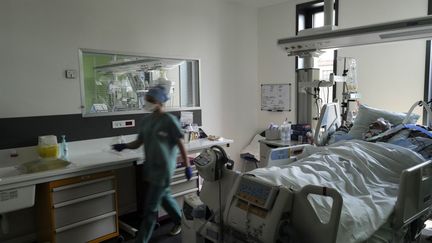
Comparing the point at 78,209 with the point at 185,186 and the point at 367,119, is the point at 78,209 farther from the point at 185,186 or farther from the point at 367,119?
the point at 367,119

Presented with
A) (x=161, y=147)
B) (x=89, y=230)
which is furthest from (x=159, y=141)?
(x=89, y=230)

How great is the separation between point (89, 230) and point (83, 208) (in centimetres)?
21

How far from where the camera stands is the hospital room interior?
1.41m

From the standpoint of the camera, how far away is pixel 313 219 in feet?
4.47

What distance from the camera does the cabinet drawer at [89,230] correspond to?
234cm

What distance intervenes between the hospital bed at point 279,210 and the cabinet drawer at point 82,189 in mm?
1014

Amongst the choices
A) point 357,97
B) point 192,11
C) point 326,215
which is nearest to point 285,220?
point 326,215

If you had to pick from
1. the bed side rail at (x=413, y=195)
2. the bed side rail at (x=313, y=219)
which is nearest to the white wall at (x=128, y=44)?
the bed side rail at (x=313, y=219)

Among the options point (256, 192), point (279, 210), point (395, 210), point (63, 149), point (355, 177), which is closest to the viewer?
point (279, 210)

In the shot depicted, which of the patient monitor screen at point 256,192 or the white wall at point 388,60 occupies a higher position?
the white wall at point 388,60

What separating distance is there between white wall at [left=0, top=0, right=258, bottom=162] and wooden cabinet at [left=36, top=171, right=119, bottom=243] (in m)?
0.73

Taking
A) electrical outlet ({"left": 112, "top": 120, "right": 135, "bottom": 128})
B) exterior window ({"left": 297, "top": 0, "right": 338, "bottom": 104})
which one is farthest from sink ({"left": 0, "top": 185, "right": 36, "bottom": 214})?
exterior window ({"left": 297, "top": 0, "right": 338, "bottom": 104})

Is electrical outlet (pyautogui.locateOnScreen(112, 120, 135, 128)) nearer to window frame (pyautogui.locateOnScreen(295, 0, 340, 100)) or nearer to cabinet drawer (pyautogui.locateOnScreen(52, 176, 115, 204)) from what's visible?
cabinet drawer (pyautogui.locateOnScreen(52, 176, 115, 204))

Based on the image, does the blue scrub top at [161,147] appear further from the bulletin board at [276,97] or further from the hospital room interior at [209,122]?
the bulletin board at [276,97]
